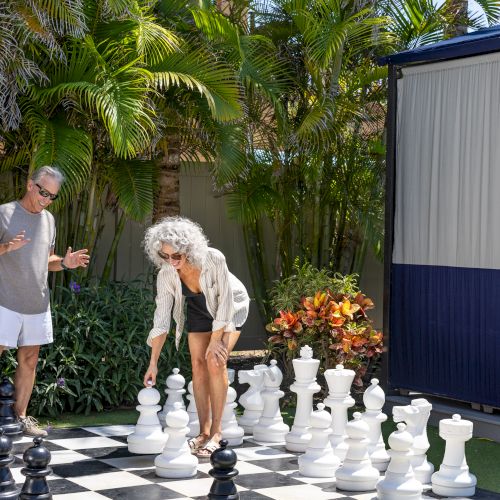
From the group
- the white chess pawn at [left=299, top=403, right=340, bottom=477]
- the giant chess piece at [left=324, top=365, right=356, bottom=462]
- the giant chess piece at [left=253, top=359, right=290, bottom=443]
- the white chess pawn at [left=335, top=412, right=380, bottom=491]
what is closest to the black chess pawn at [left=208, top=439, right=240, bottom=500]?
the white chess pawn at [left=335, top=412, right=380, bottom=491]

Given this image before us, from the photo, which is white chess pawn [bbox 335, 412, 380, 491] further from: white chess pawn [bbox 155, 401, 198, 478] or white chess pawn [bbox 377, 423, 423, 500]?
white chess pawn [bbox 155, 401, 198, 478]

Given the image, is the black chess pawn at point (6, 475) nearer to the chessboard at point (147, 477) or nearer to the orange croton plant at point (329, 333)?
the chessboard at point (147, 477)

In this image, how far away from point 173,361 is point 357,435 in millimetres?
3086

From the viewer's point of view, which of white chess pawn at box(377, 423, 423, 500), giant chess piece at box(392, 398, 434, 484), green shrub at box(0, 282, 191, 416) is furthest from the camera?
green shrub at box(0, 282, 191, 416)

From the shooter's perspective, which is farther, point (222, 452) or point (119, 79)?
point (119, 79)

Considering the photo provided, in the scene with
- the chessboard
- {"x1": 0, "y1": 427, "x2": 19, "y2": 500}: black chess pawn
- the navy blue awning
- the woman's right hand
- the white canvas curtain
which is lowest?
the chessboard

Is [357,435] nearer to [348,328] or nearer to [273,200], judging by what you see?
[348,328]

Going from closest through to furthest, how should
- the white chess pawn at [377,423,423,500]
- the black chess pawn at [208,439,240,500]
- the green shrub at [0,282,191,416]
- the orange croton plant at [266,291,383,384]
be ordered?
the black chess pawn at [208,439,240,500]
the white chess pawn at [377,423,423,500]
the green shrub at [0,282,191,416]
the orange croton plant at [266,291,383,384]

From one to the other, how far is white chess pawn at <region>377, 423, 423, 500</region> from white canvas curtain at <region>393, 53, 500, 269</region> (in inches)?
89.8

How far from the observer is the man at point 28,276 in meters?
6.16

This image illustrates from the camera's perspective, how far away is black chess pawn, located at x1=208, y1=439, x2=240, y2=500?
13.8ft

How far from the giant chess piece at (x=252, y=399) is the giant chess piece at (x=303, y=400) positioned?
0.41m

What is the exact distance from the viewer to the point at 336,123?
9.09 meters

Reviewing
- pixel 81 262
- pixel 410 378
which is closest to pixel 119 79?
pixel 81 262
